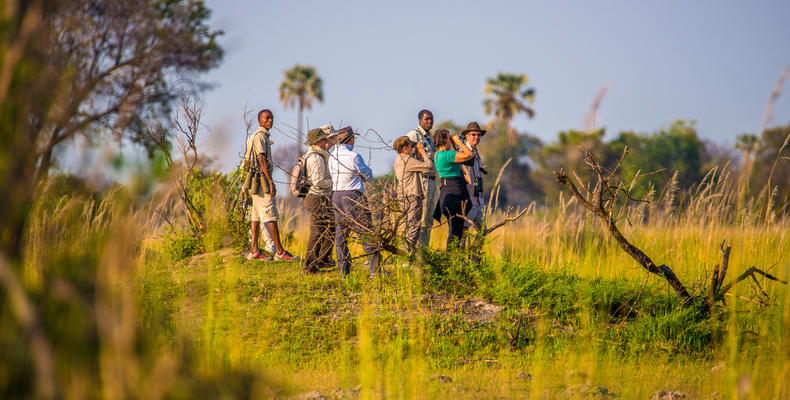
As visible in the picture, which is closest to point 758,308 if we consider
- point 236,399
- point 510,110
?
point 236,399

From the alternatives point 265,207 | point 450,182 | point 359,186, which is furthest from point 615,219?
point 265,207

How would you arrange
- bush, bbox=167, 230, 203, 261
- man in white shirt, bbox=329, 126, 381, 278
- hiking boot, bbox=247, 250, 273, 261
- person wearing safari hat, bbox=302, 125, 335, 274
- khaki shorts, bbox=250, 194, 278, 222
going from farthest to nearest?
bush, bbox=167, 230, 203, 261 → hiking boot, bbox=247, 250, 273, 261 → khaki shorts, bbox=250, 194, 278, 222 → person wearing safari hat, bbox=302, 125, 335, 274 → man in white shirt, bbox=329, 126, 381, 278

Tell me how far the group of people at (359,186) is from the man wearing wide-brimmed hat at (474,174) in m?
0.01

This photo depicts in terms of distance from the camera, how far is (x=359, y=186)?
25.9ft

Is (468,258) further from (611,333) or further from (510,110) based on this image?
(510,110)

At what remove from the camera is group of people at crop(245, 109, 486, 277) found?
7.50 m

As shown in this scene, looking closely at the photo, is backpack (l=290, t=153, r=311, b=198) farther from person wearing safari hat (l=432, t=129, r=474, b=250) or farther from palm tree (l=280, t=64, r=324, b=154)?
palm tree (l=280, t=64, r=324, b=154)

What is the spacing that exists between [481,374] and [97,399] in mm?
3703

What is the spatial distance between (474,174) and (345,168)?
1.74 m

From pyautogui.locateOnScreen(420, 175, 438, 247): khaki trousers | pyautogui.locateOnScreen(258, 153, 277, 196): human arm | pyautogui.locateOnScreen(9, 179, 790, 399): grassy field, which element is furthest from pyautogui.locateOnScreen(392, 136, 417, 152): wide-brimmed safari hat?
pyautogui.locateOnScreen(258, 153, 277, 196): human arm

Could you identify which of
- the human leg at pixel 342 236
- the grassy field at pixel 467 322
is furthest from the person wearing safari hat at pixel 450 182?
the human leg at pixel 342 236

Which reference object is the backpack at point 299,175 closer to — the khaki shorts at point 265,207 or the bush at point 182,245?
the khaki shorts at point 265,207

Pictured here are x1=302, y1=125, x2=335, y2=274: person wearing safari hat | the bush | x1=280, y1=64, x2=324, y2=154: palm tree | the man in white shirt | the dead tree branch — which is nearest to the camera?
the dead tree branch

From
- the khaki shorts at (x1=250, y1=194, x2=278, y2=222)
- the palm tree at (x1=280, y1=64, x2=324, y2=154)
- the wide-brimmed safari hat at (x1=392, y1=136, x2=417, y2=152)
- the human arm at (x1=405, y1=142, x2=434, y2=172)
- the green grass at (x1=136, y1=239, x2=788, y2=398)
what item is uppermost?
the palm tree at (x1=280, y1=64, x2=324, y2=154)
